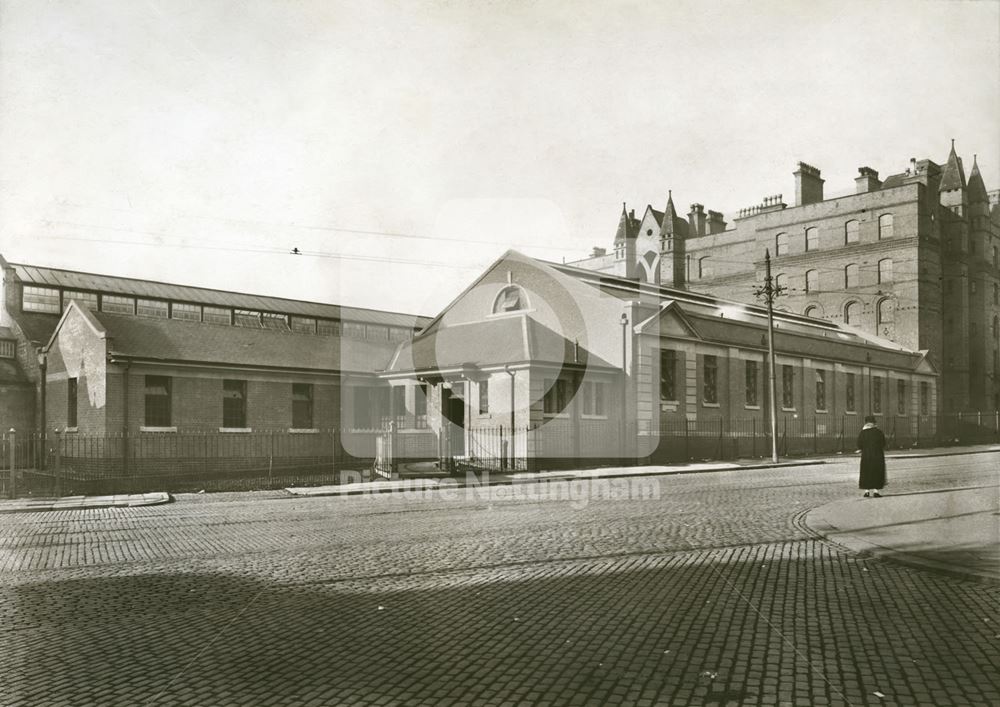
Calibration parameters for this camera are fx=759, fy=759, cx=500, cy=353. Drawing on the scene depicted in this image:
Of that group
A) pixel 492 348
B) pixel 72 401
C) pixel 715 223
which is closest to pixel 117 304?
pixel 72 401

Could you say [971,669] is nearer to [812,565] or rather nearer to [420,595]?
[812,565]

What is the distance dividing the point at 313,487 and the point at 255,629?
48.3 feet

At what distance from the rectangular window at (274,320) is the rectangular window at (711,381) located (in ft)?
64.3

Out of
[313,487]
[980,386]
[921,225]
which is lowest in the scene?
[313,487]

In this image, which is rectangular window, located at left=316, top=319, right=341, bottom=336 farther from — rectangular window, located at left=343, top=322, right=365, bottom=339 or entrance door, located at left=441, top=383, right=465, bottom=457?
entrance door, located at left=441, top=383, right=465, bottom=457

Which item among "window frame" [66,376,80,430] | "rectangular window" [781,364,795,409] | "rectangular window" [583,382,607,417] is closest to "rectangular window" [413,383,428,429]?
"rectangular window" [583,382,607,417]

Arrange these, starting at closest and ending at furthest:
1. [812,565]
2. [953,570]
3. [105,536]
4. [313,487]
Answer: [953,570], [812,565], [105,536], [313,487]

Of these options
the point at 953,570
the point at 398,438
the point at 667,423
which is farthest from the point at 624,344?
the point at 953,570

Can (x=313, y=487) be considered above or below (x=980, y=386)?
below

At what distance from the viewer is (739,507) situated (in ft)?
48.6

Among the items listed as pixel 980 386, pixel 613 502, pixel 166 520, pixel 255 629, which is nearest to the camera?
pixel 255 629

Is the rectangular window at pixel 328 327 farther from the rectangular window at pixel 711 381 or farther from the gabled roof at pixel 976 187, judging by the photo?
the gabled roof at pixel 976 187

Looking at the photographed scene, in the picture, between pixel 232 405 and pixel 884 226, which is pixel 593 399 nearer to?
pixel 232 405

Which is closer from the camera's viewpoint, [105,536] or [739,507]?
[105,536]
